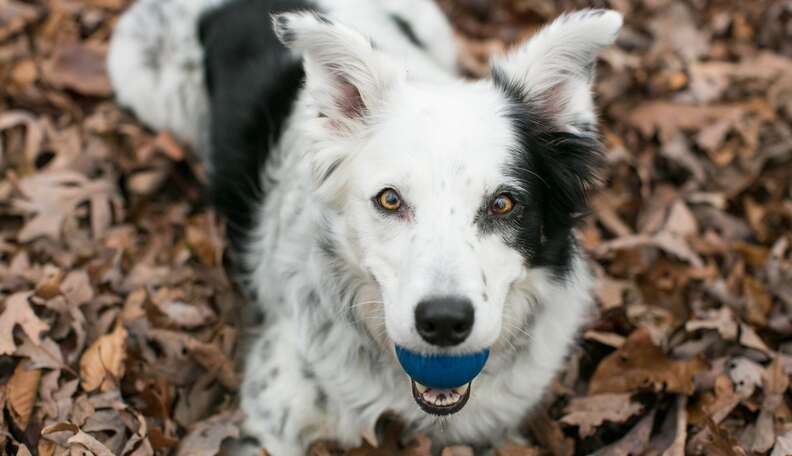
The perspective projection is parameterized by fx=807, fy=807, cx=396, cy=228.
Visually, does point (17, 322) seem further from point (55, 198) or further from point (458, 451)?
point (458, 451)

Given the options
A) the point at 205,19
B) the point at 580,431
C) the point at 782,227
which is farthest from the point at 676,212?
the point at 205,19

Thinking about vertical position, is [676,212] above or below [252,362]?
above

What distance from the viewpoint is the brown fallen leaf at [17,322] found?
12.2 feet

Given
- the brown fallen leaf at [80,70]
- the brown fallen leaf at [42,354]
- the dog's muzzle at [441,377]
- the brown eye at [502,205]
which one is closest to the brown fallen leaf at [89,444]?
the brown fallen leaf at [42,354]

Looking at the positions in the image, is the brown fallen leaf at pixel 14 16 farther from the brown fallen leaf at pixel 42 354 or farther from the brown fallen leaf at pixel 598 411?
the brown fallen leaf at pixel 598 411

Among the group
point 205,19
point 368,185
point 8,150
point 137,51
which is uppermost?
point 368,185

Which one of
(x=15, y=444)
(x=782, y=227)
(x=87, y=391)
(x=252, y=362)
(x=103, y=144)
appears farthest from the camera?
(x=103, y=144)

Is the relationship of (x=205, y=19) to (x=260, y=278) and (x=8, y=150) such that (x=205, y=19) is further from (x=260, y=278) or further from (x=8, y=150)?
(x=260, y=278)

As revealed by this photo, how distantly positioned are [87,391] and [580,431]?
229cm

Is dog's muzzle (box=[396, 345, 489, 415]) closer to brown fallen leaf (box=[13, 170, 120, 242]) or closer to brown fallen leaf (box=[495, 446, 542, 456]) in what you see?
brown fallen leaf (box=[495, 446, 542, 456])

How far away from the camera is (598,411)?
380cm

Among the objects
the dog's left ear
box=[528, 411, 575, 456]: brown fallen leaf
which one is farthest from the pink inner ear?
box=[528, 411, 575, 456]: brown fallen leaf

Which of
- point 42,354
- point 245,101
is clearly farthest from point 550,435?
point 245,101

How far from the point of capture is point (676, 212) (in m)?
5.07
